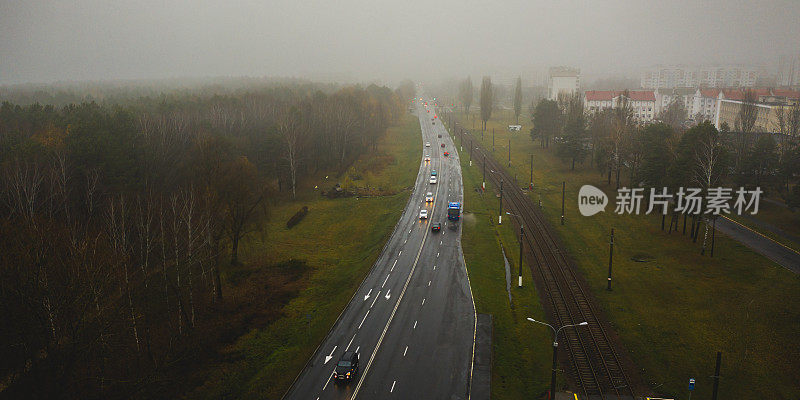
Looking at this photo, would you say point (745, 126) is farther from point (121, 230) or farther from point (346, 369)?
point (121, 230)

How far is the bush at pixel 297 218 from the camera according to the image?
7553 centimetres

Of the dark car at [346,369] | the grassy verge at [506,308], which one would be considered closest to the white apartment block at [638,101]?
the grassy verge at [506,308]

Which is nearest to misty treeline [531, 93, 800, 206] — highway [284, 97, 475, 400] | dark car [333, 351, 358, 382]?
highway [284, 97, 475, 400]

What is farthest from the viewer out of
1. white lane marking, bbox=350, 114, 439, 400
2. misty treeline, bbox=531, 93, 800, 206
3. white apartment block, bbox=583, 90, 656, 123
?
white apartment block, bbox=583, 90, 656, 123

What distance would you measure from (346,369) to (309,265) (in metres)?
26.8

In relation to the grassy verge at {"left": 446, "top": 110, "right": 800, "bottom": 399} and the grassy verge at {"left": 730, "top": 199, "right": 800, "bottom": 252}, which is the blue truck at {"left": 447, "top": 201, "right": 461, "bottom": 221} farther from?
the grassy verge at {"left": 730, "top": 199, "right": 800, "bottom": 252}

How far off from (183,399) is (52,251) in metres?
13.4

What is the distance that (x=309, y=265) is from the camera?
59.3m

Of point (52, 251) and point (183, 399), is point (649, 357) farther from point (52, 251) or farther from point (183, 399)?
point (52, 251)

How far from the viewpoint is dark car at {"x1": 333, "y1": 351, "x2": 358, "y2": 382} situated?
110 ft

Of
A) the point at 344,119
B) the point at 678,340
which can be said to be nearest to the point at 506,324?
the point at 678,340

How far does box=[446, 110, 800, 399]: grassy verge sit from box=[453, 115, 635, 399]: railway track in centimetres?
169

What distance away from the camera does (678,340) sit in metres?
39.3

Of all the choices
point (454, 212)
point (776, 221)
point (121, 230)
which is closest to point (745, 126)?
point (776, 221)
